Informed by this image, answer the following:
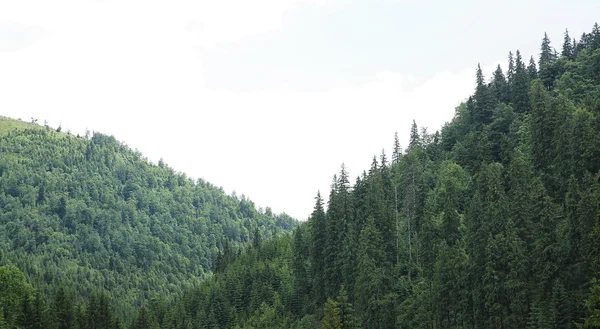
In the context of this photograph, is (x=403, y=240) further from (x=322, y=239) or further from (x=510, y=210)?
(x=510, y=210)

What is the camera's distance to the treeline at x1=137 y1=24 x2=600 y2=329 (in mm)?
70625

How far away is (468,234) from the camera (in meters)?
84.9

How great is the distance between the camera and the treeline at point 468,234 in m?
70.6

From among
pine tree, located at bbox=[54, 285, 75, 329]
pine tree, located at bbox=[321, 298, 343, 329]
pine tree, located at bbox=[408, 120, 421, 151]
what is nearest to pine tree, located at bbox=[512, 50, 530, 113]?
pine tree, located at bbox=[408, 120, 421, 151]

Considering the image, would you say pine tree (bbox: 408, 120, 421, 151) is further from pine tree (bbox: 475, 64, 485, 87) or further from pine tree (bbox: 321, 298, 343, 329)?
pine tree (bbox: 321, 298, 343, 329)

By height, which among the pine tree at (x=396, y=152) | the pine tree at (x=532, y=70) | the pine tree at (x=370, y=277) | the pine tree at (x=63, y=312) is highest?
the pine tree at (x=532, y=70)

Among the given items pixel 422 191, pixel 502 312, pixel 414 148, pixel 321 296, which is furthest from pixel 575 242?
pixel 414 148

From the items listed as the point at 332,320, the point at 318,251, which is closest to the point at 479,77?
the point at 318,251

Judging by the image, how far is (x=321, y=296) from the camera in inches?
4373

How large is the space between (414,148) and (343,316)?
7019 centimetres

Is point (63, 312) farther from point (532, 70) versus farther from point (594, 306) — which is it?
point (532, 70)

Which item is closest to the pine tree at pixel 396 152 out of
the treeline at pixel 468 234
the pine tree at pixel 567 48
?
the treeline at pixel 468 234

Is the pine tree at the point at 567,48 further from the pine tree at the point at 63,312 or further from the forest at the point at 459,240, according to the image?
the pine tree at the point at 63,312

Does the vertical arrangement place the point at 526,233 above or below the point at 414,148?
below
